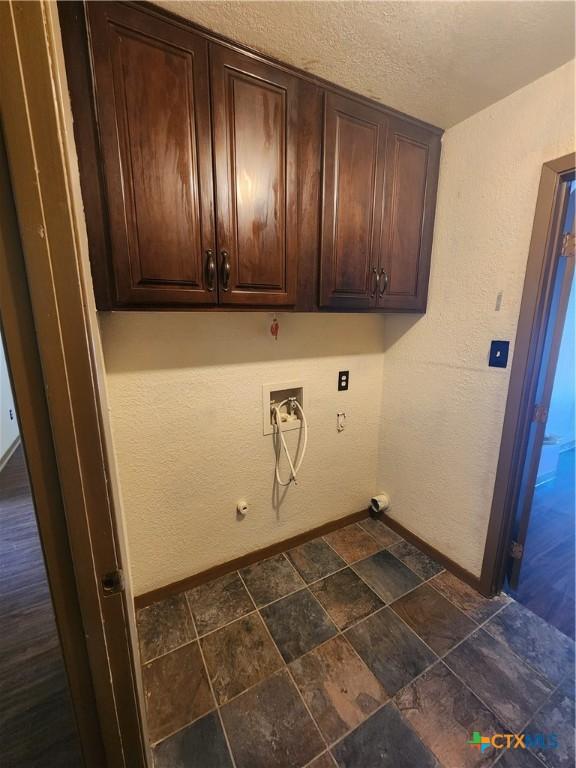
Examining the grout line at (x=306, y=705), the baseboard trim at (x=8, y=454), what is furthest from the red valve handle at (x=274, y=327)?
the baseboard trim at (x=8, y=454)

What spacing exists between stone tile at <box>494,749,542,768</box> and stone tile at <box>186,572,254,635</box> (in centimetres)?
101

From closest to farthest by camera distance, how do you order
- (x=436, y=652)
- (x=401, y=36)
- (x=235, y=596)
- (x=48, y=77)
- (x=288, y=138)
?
(x=48, y=77)
(x=401, y=36)
(x=288, y=138)
(x=436, y=652)
(x=235, y=596)

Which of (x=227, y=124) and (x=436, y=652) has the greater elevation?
(x=227, y=124)

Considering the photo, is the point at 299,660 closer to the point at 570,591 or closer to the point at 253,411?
the point at 253,411

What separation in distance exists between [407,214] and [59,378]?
1639mm

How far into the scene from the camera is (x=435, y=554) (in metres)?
1.78

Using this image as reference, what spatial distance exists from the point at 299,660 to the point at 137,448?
112cm

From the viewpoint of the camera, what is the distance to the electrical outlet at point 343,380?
6.06 feet

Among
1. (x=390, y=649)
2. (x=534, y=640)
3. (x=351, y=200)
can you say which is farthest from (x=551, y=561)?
(x=351, y=200)

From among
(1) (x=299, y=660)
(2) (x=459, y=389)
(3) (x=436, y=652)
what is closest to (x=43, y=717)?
(1) (x=299, y=660)

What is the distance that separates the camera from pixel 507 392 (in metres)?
1.38

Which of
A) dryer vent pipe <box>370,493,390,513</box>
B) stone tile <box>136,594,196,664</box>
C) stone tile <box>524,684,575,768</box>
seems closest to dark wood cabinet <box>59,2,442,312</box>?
dryer vent pipe <box>370,493,390,513</box>

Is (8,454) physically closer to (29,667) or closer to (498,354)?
(29,667)

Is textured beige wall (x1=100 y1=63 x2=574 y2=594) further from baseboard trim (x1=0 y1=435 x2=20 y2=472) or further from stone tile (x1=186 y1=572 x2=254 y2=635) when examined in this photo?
baseboard trim (x1=0 y1=435 x2=20 y2=472)
